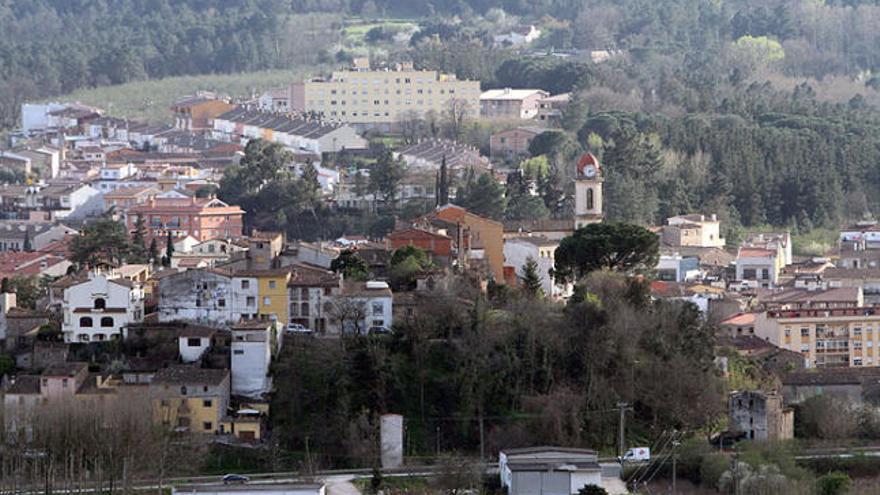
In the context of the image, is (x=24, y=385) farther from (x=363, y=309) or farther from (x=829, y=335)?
(x=829, y=335)

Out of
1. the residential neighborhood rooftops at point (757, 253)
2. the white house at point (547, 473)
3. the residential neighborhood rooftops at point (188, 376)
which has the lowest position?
the white house at point (547, 473)

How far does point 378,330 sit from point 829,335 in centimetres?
865

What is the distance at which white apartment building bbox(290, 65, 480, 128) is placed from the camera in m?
69.5

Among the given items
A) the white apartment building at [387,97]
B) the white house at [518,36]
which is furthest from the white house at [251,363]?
the white house at [518,36]

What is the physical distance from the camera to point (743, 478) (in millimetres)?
32656

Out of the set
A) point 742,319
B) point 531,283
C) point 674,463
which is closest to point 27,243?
point 742,319

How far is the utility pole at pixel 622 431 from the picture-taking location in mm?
34531

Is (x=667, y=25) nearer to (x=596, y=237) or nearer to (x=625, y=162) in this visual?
(x=625, y=162)

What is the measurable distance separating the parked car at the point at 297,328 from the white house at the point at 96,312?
202cm

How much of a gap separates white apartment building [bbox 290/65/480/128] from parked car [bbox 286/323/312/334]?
105 ft

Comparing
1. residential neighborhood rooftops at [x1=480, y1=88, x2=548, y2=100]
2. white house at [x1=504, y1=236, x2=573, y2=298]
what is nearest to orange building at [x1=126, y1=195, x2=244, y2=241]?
white house at [x1=504, y1=236, x2=573, y2=298]

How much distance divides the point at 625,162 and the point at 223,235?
9.49 metres

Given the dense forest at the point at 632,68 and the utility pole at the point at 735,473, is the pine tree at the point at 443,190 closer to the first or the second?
the dense forest at the point at 632,68

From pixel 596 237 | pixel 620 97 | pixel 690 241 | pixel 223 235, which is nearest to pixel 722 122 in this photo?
pixel 620 97
